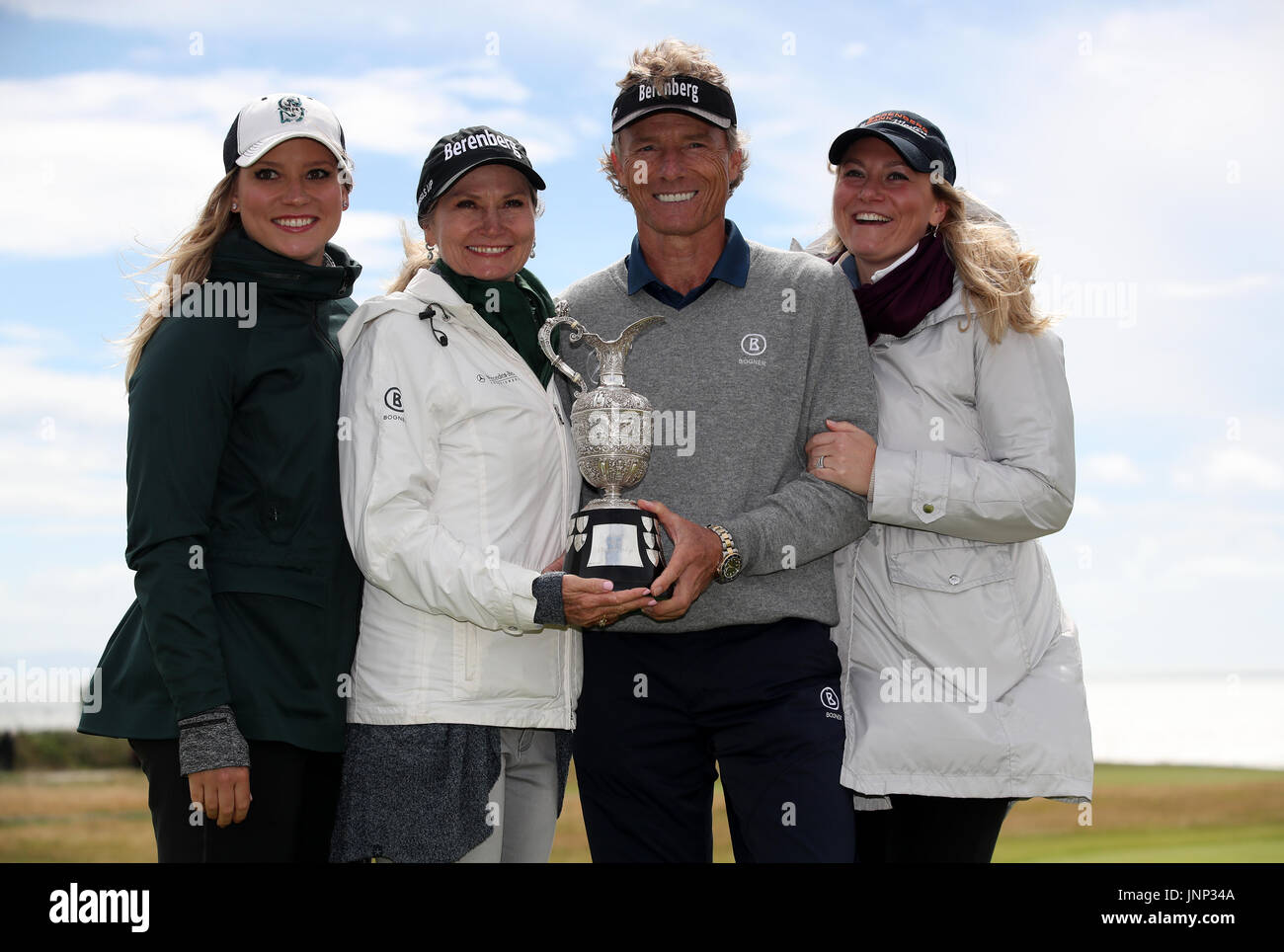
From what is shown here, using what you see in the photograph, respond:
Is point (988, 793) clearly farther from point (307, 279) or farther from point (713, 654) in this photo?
point (307, 279)

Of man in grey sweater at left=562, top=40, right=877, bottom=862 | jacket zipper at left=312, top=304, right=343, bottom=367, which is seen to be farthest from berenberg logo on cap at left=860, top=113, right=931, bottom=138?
jacket zipper at left=312, top=304, right=343, bottom=367

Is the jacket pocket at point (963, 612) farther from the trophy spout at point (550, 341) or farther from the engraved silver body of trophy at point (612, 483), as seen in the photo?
the trophy spout at point (550, 341)

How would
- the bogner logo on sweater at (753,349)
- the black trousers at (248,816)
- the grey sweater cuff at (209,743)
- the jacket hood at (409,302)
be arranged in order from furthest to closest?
the bogner logo on sweater at (753,349), the jacket hood at (409,302), the black trousers at (248,816), the grey sweater cuff at (209,743)

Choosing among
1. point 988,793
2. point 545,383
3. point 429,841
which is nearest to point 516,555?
point 545,383

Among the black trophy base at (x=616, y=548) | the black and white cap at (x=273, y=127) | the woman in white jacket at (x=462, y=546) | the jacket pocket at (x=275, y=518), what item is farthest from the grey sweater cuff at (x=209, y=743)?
the black and white cap at (x=273, y=127)

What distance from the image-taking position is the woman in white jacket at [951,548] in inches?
144

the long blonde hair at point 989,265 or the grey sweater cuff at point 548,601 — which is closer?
the grey sweater cuff at point 548,601

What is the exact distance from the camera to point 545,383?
3746mm

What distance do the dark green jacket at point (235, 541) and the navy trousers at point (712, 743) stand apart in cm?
87

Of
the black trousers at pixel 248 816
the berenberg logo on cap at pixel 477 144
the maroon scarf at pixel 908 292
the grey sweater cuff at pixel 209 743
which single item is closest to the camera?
the grey sweater cuff at pixel 209 743

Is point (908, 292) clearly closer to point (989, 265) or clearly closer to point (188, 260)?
point (989, 265)

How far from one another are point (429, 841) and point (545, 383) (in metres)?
1.45

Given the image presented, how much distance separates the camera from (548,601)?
10.8 ft

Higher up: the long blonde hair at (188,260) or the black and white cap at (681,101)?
the black and white cap at (681,101)
